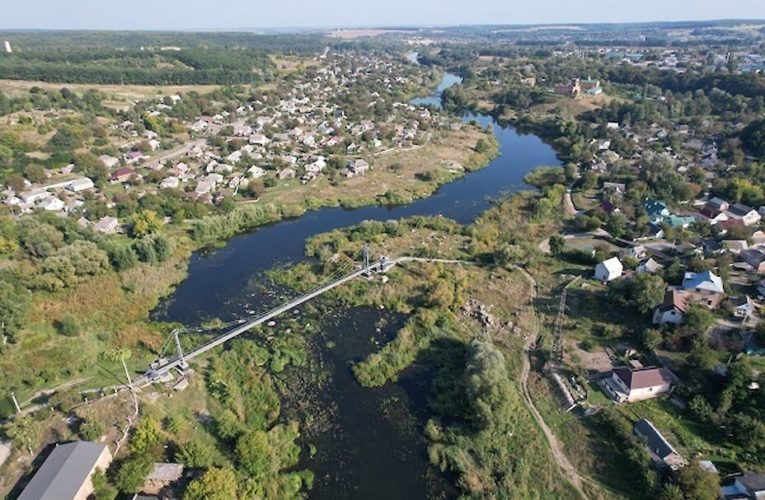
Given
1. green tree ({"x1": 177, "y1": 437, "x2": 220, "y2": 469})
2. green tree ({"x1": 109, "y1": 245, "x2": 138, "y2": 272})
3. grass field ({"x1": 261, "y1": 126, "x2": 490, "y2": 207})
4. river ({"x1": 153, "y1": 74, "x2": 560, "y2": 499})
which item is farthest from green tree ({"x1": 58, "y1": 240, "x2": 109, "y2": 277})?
green tree ({"x1": 177, "y1": 437, "x2": 220, "y2": 469})

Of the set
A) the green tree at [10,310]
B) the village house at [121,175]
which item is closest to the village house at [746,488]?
the green tree at [10,310]

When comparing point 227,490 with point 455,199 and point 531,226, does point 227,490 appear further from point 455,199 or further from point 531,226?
point 455,199

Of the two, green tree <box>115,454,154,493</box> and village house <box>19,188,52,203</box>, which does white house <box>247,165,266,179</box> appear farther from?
green tree <box>115,454,154,493</box>

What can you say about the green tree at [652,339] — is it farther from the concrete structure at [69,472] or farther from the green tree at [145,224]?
the green tree at [145,224]

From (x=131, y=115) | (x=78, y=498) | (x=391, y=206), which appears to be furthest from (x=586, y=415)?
(x=131, y=115)

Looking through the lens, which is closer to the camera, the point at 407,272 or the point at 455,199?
the point at 407,272
